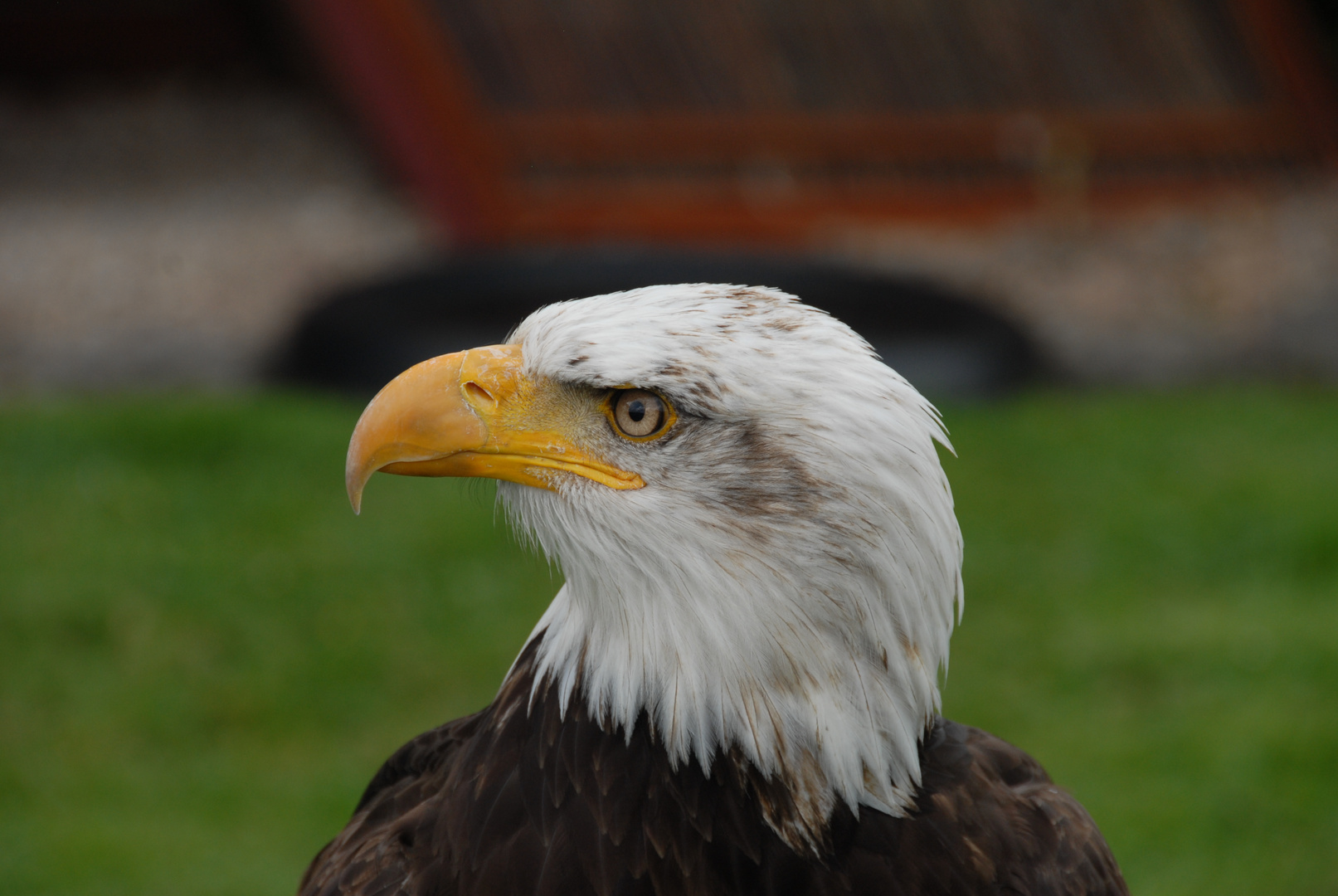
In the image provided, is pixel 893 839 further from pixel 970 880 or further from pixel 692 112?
pixel 692 112

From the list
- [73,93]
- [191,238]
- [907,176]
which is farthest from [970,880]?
[73,93]

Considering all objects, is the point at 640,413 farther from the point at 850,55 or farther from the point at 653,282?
the point at 850,55

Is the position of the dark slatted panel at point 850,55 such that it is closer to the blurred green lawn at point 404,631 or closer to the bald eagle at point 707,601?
the blurred green lawn at point 404,631

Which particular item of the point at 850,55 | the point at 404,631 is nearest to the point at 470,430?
the point at 404,631

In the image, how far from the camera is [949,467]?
5668 millimetres

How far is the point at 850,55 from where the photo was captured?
807 centimetres

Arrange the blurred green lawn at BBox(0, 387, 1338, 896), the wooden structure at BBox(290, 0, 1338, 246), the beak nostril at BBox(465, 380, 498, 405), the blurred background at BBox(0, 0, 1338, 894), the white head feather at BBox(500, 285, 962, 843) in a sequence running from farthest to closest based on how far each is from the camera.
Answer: the wooden structure at BBox(290, 0, 1338, 246) → the blurred background at BBox(0, 0, 1338, 894) → the blurred green lawn at BBox(0, 387, 1338, 896) → the beak nostril at BBox(465, 380, 498, 405) → the white head feather at BBox(500, 285, 962, 843)

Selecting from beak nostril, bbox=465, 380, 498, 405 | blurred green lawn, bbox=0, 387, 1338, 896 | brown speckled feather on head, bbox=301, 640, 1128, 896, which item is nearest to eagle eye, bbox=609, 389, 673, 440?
beak nostril, bbox=465, 380, 498, 405

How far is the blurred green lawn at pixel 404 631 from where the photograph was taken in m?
3.76

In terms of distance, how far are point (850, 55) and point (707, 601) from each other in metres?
6.84

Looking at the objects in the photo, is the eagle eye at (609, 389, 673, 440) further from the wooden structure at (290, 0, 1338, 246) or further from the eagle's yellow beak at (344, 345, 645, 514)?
the wooden structure at (290, 0, 1338, 246)

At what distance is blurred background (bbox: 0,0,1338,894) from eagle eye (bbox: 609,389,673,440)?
2276 mm

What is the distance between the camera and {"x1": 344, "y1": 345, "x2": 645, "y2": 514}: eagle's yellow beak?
179cm

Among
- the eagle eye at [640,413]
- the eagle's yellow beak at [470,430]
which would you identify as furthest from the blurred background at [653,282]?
the eagle eye at [640,413]
